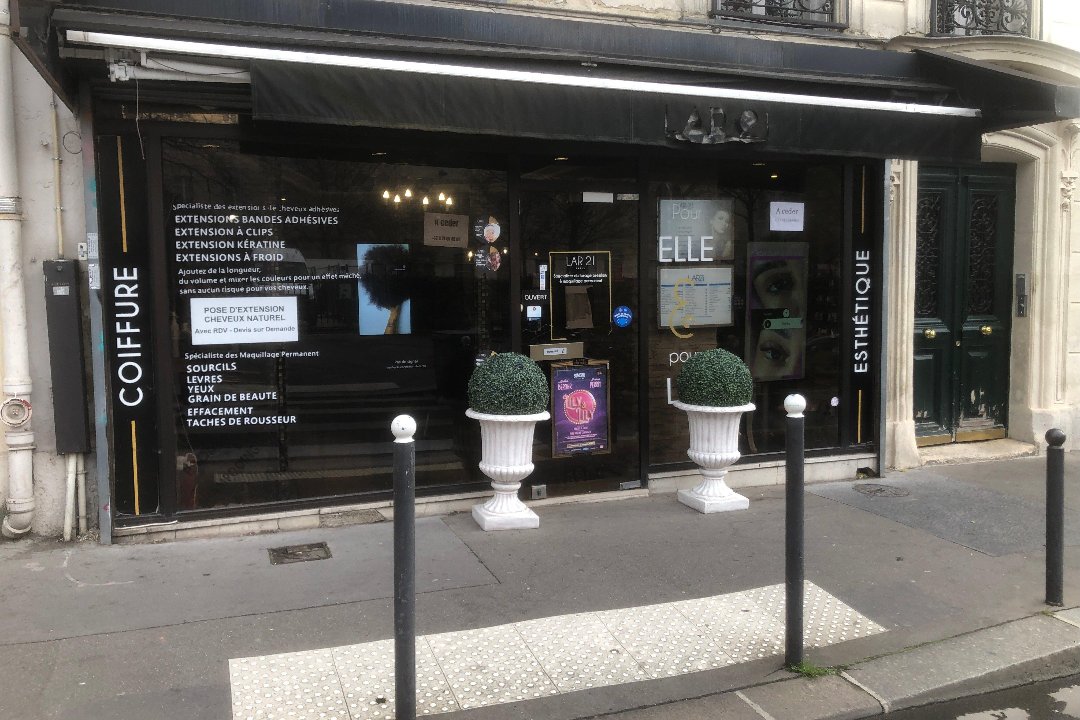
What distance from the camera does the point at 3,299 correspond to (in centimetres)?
560

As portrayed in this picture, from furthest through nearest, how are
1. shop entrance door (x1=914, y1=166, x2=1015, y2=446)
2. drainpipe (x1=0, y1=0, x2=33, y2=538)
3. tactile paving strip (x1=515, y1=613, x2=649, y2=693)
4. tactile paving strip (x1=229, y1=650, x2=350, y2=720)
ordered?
shop entrance door (x1=914, y1=166, x2=1015, y2=446), drainpipe (x1=0, y1=0, x2=33, y2=538), tactile paving strip (x1=515, y1=613, x2=649, y2=693), tactile paving strip (x1=229, y1=650, x2=350, y2=720)

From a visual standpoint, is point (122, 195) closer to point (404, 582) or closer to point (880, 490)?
point (404, 582)

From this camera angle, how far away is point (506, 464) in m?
6.18

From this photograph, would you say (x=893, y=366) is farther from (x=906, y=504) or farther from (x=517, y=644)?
(x=517, y=644)

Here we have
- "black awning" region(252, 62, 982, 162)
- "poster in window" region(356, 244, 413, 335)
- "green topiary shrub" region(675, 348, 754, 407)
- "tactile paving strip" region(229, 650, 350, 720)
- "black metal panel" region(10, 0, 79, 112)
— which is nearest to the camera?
"tactile paving strip" region(229, 650, 350, 720)

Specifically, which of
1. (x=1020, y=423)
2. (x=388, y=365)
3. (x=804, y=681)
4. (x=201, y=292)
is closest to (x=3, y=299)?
(x=201, y=292)

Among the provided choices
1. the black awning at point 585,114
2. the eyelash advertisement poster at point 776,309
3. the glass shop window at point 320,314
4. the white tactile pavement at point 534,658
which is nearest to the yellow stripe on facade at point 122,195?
the glass shop window at point 320,314

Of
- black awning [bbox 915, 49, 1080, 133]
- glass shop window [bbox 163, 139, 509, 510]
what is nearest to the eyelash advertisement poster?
black awning [bbox 915, 49, 1080, 133]

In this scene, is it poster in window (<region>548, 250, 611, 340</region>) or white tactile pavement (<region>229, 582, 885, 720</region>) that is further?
poster in window (<region>548, 250, 611, 340</region>)

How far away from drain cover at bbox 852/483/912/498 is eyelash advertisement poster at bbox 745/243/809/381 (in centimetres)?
113

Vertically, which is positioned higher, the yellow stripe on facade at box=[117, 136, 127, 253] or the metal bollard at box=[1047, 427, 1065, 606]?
the yellow stripe on facade at box=[117, 136, 127, 253]

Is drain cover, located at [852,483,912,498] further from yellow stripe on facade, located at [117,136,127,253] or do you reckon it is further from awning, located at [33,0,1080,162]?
yellow stripe on facade, located at [117,136,127,253]

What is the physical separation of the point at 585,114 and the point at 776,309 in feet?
9.67

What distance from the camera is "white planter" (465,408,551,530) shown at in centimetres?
609
